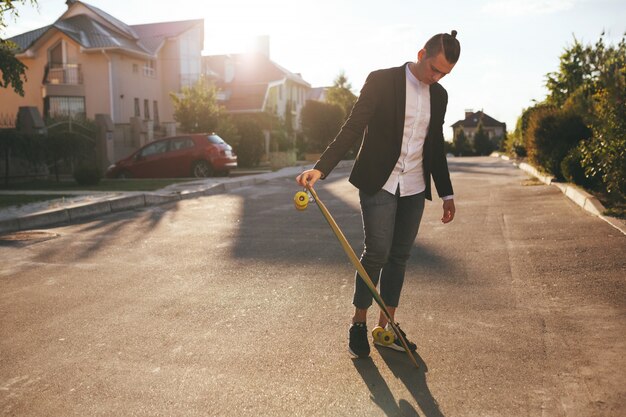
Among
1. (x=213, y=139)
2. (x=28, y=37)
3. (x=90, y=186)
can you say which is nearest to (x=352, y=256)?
(x=90, y=186)

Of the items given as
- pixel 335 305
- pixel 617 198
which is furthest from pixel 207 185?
pixel 335 305

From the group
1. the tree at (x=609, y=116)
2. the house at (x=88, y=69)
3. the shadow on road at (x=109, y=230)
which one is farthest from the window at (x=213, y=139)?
the house at (x=88, y=69)

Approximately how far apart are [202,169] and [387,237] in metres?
18.2

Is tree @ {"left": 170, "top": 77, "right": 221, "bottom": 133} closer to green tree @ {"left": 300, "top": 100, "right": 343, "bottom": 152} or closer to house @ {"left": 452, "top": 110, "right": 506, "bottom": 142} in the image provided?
green tree @ {"left": 300, "top": 100, "right": 343, "bottom": 152}

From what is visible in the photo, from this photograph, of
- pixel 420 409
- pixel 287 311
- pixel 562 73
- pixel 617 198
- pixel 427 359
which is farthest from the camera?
pixel 562 73

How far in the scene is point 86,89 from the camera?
37656 mm

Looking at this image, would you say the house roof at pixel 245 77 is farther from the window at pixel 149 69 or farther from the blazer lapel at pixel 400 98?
the blazer lapel at pixel 400 98

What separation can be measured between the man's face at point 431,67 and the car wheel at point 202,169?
706 inches

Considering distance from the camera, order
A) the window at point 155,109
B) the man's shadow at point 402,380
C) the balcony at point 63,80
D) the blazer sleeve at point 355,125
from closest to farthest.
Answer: the man's shadow at point 402,380
the blazer sleeve at point 355,125
the balcony at point 63,80
the window at point 155,109

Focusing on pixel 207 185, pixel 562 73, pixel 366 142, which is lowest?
pixel 207 185

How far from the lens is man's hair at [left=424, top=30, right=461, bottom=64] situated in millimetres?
3480

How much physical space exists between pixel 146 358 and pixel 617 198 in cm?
795

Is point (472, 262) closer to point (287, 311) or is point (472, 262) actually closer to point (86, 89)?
point (287, 311)

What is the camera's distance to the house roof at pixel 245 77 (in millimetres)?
49781
